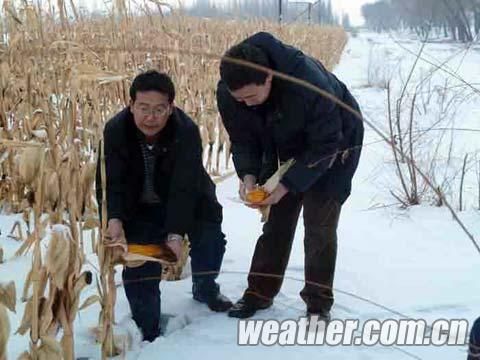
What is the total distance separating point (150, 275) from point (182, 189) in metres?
0.28

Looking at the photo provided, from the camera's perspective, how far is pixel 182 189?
1.86m

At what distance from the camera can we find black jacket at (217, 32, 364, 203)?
1.77m

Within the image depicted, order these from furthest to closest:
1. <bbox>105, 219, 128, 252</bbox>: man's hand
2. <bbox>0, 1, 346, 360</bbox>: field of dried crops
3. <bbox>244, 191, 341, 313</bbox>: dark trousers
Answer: <bbox>244, 191, 341, 313</bbox>: dark trousers < <bbox>105, 219, 128, 252</bbox>: man's hand < <bbox>0, 1, 346, 360</bbox>: field of dried crops

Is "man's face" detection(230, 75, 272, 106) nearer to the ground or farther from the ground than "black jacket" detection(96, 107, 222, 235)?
farther from the ground

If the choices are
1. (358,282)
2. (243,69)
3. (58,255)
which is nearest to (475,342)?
(58,255)

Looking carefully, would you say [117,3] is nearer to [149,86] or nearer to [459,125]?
[149,86]

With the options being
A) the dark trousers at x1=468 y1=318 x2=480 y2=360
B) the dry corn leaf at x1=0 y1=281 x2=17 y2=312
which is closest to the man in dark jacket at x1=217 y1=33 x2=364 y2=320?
the dark trousers at x1=468 y1=318 x2=480 y2=360

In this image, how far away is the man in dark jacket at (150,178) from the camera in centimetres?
177

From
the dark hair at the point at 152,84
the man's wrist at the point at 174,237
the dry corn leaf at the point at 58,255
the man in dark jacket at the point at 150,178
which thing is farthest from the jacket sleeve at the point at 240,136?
the dry corn leaf at the point at 58,255

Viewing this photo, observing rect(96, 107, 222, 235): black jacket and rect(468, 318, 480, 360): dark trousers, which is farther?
rect(96, 107, 222, 235): black jacket

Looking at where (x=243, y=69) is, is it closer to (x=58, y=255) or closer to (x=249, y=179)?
(x=249, y=179)

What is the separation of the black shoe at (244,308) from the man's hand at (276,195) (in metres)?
0.38

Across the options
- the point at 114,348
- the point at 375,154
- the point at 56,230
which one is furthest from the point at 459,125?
the point at 56,230

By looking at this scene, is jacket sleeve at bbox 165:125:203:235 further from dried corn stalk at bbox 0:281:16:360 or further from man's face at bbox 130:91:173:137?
dried corn stalk at bbox 0:281:16:360
